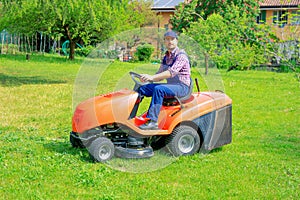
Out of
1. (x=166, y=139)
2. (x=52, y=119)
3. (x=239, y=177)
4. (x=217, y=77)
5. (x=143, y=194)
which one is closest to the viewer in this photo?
→ (x=143, y=194)

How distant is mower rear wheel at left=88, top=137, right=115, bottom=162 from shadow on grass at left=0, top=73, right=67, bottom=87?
970 centimetres

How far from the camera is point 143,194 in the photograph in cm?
558

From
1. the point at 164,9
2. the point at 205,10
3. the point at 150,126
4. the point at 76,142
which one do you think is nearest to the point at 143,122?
the point at 150,126

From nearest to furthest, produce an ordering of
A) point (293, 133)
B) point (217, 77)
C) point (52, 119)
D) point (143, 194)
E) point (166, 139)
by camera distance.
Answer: point (143, 194) < point (166, 139) < point (217, 77) < point (293, 133) < point (52, 119)

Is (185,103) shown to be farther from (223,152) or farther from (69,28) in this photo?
(69,28)

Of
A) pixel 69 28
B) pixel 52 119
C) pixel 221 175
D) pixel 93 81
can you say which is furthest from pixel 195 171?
pixel 69 28

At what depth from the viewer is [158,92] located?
678 centimetres

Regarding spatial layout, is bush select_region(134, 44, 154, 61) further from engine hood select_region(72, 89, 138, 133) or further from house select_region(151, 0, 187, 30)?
house select_region(151, 0, 187, 30)

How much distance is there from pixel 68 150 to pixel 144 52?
1818 mm

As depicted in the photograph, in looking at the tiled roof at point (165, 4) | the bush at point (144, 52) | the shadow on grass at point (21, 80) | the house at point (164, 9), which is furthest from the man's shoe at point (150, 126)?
the tiled roof at point (165, 4)

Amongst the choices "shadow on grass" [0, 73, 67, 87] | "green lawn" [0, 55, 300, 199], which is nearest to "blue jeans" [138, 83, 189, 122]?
"green lawn" [0, 55, 300, 199]

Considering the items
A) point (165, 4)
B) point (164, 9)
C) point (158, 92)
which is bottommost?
point (158, 92)

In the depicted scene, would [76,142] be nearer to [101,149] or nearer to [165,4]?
[101,149]

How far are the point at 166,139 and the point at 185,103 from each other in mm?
577
